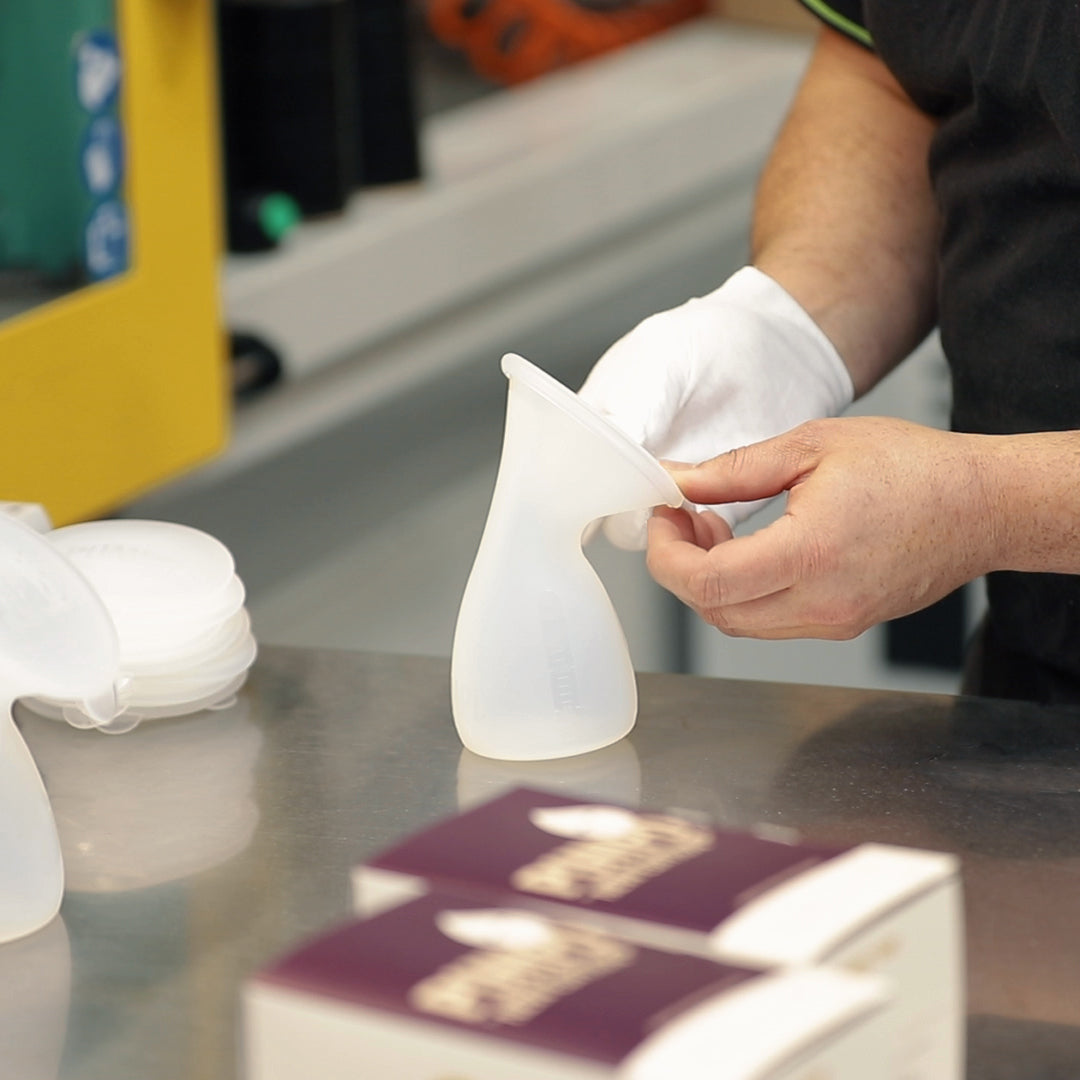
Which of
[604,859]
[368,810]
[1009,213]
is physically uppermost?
[1009,213]

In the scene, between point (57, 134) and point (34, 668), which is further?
point (57, 134)

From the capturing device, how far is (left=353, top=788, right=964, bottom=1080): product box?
16.6 inches

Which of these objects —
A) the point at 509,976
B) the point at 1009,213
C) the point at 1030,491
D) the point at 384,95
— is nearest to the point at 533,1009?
the point at 509,976

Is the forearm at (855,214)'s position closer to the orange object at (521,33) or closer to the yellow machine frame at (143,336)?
the yellow machine frame at (143,336)

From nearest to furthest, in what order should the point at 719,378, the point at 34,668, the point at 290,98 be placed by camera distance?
1. the point at 34,668
2. the point at 719,378
3. the point at 290,98

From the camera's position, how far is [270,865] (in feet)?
2.18

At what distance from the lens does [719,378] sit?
2.81 ft

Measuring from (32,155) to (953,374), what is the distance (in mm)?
687

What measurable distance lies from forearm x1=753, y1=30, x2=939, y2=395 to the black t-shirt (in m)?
0.05

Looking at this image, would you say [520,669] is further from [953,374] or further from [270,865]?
[953,374]

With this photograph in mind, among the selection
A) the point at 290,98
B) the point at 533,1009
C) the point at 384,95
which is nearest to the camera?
the point at 533,1009

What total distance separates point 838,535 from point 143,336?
74 centimetres

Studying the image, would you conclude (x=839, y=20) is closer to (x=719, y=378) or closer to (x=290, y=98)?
(x=719, y=378)

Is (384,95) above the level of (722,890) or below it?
above
